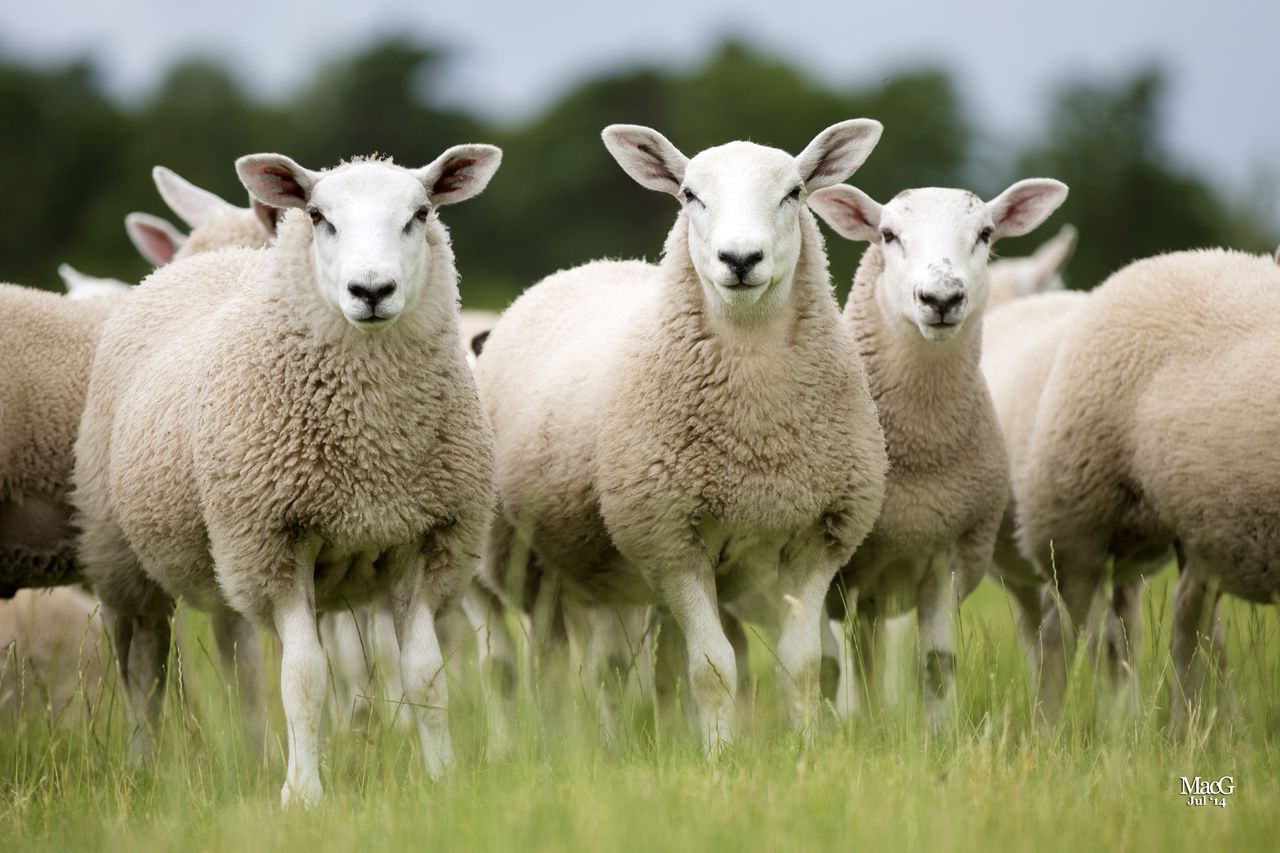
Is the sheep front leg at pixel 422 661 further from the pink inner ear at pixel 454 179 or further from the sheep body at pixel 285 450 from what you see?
the pink inner ear at pixel 454 179

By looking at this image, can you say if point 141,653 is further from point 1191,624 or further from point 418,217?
point 1191,624

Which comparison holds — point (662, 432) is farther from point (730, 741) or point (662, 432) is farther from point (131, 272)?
point (131, 272)

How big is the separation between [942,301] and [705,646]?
4.64 ft

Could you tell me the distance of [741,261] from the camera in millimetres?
5211

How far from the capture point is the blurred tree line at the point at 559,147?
4462 cm

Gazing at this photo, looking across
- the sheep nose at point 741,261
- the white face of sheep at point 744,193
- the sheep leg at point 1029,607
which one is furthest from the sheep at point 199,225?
the sheep leg at point 1029,607

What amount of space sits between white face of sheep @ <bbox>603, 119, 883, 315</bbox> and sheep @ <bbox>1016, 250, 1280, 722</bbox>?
135 cm

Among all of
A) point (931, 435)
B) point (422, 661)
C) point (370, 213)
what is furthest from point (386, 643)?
point (370, 213)

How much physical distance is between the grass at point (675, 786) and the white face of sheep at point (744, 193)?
134 cm

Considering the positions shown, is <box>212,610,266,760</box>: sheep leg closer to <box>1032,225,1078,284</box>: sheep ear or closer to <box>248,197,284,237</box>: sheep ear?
<box>248,197,284,237</box>: sheep ear

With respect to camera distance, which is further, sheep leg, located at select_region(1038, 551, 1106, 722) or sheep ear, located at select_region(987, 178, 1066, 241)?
sheep leg, located at select_region(1038, 551, 1106, 722)

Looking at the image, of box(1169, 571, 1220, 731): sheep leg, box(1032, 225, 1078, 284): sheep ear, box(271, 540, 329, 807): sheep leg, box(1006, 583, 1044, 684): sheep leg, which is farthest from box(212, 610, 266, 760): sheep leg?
box(1032, 225, 1078, 284): sheep ear

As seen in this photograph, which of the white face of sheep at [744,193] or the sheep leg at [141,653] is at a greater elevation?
the white face of sheep at [744,193]

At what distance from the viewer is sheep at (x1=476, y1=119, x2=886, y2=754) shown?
5.40 meters
